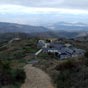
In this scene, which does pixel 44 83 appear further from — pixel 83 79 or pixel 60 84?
pixel 83 79

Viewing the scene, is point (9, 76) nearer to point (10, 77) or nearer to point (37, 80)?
point (10, 77)

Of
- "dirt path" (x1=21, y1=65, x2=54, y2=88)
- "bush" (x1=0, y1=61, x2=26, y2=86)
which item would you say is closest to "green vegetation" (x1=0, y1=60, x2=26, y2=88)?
"bush" (x1=0, y1=61, x2=26, y2=86)

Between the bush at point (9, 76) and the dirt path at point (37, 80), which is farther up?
the bush at point (9, 76)

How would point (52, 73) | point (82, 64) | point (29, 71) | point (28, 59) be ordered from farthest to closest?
point (28, 59)
point (29, 71)
point (52, 73)
point (82, 64)

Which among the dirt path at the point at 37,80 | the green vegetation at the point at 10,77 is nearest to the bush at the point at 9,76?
the green vegetation at the point at 10,77

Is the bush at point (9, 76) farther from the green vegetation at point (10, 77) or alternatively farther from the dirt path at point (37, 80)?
the dirt path at point (37, 80)

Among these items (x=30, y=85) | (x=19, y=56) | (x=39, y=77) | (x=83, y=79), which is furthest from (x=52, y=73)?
(x=19, y=56)

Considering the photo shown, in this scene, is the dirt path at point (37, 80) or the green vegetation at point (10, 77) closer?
the green vegetation at point (10, 77)

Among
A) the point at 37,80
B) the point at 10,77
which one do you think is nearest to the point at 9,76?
the point at 10,77

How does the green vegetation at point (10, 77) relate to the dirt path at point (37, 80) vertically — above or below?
above
